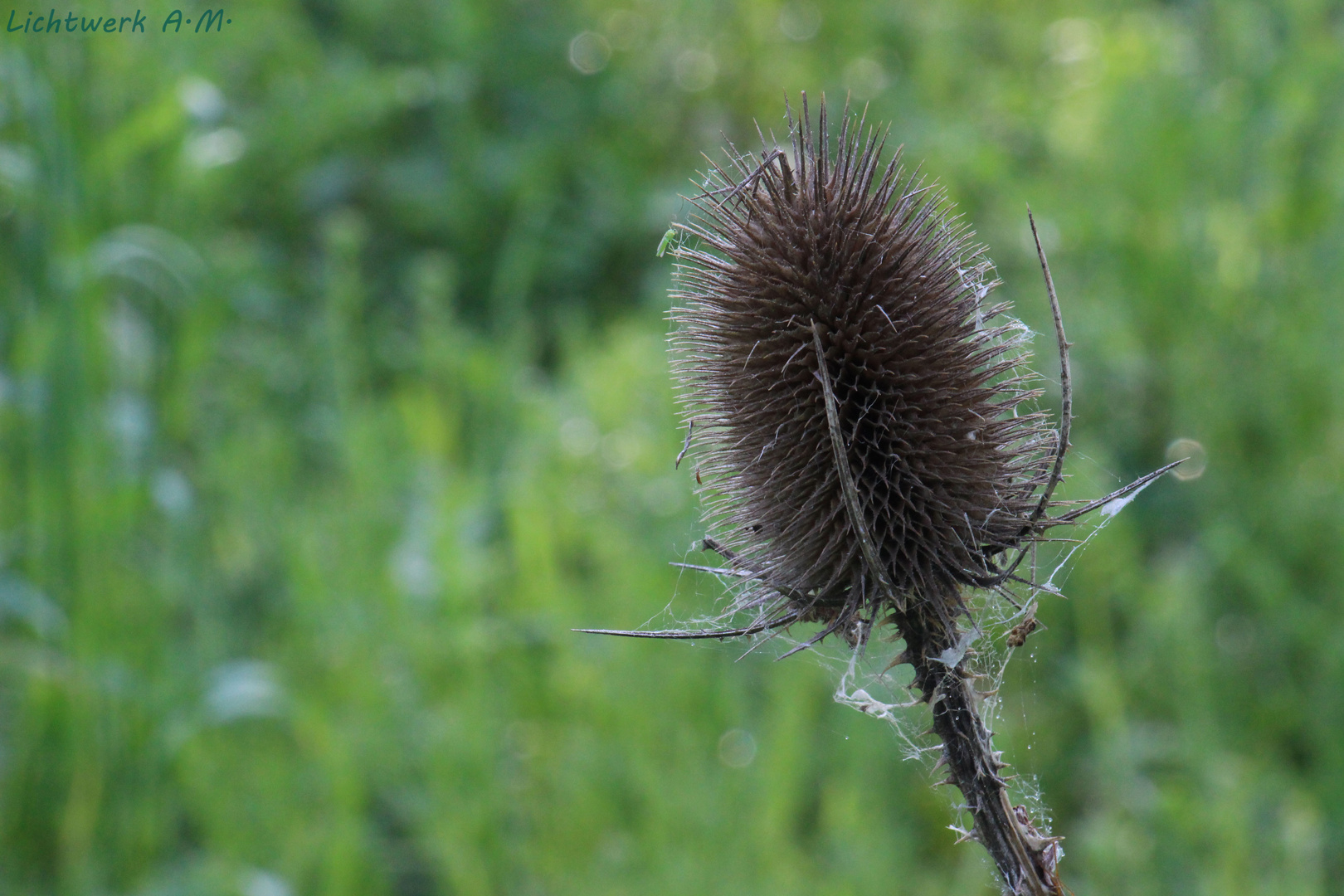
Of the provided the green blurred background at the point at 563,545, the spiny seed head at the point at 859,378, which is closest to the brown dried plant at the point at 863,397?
the spiny seed head at the point at 859,378

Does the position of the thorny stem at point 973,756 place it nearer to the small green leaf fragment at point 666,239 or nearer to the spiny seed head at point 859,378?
the spiny seed head at point 859,378

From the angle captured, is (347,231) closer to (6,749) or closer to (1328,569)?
(6,749)

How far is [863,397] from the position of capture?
1.19 metres

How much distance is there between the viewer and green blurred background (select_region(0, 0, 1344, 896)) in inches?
87.9

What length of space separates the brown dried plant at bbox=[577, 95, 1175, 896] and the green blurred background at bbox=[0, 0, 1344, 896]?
3.44 feet

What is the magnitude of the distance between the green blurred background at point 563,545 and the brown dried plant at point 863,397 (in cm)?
105

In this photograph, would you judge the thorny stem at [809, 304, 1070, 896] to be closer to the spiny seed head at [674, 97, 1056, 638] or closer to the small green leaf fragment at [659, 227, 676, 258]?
the spiny seed head at [674, 97, 1056, 638]

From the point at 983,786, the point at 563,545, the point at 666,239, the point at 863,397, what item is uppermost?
the point at 563,545

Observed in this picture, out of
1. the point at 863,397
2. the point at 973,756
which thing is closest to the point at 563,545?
the point at 863,397

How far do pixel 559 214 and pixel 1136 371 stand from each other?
2.33m

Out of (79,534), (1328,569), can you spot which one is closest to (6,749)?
(79,534)

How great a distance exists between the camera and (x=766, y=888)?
2.12 m

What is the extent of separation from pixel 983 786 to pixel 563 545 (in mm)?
2249

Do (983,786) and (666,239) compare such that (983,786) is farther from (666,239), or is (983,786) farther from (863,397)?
(666,239)
